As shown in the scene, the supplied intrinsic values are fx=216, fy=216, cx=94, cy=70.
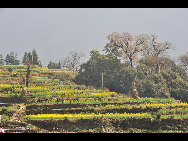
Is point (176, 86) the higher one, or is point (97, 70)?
point (97, 70)

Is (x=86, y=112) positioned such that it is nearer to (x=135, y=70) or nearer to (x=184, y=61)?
(x=135, y=70)

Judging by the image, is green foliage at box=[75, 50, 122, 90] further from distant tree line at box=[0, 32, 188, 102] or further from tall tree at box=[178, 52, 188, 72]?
Result: tall tree at box=[178, 52, 188, 72]

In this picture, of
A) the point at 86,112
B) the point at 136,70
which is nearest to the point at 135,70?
the point at 136,70

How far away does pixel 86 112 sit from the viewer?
66.9ft

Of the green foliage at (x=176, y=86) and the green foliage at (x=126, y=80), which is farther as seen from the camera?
the green foliage at (x=126, y=80)

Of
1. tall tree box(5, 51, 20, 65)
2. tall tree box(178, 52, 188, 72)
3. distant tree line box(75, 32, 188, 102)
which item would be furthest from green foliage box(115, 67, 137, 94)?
tall tree box(5, 51, 20, 65)

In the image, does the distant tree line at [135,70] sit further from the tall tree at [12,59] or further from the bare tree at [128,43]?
the tall tree at [12,59]

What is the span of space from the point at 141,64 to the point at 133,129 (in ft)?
59.1

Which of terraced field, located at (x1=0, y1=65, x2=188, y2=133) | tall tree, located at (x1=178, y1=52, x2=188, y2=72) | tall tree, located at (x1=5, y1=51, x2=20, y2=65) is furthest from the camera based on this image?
tall tree, located at (x1=5, y1=51, x2=20, y2=65)

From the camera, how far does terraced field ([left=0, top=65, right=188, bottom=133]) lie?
18438 mm

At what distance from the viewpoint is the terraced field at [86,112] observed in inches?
726

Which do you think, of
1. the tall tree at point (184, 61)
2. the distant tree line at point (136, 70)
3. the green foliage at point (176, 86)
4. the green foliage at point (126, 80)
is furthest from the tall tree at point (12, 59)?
the tall tree at point (184, 61)
